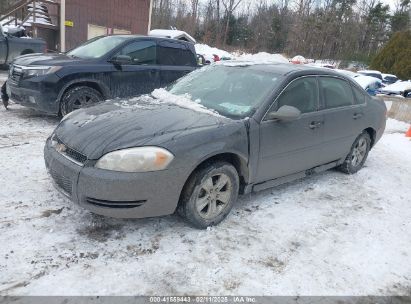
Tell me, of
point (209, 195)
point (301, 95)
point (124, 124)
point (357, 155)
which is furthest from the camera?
point (357, 155)

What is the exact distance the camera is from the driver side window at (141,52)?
723 centimetres

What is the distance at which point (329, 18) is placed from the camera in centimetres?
4134

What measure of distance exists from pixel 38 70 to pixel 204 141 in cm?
421

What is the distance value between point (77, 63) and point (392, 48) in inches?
965

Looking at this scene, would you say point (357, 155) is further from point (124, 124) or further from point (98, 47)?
point (98, 47)

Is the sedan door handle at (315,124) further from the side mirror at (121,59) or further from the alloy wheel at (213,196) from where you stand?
the side mirror at (121,59)

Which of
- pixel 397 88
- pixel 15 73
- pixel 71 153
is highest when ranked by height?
pixel 15 73

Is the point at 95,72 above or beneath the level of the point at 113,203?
above

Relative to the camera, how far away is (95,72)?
6.77 meters

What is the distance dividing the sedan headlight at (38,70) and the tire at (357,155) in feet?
15.7

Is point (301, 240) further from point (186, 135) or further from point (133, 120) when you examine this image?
point (133, 120)

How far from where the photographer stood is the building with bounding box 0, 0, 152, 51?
18422 millimetres

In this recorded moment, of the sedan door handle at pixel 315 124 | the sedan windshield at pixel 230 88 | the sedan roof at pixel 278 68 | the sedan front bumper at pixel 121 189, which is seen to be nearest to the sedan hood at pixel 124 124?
the sedan front bumper at pixel 121 189

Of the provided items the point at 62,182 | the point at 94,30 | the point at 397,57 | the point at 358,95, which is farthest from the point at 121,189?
the point at 397,57
